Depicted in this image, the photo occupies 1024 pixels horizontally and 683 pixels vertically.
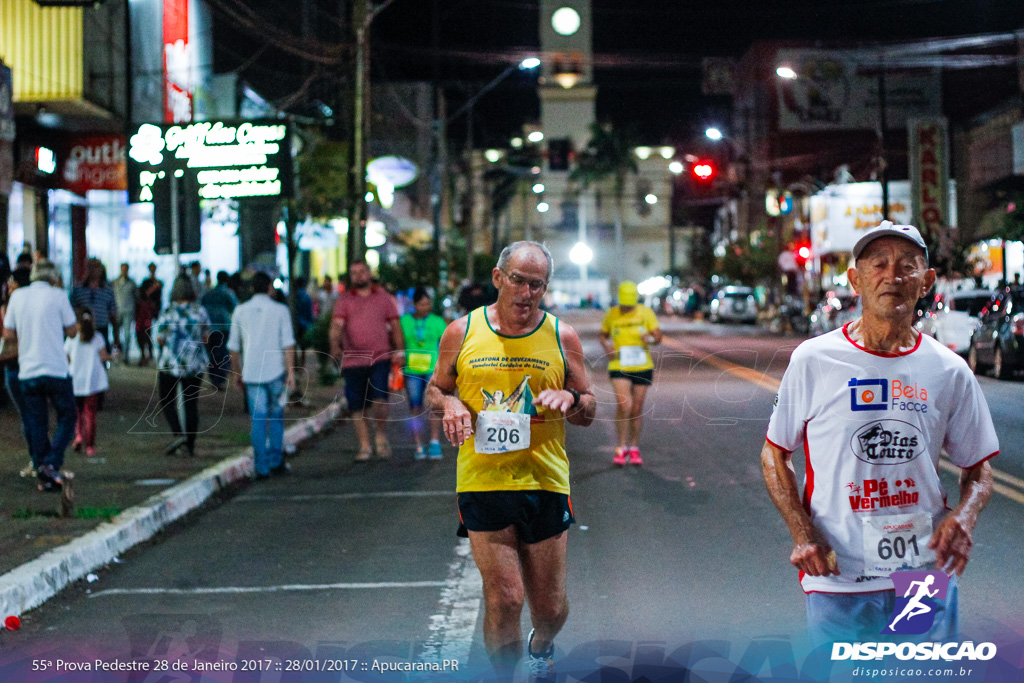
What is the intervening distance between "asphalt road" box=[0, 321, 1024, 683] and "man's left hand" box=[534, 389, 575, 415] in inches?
54.8

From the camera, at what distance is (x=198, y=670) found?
560cm

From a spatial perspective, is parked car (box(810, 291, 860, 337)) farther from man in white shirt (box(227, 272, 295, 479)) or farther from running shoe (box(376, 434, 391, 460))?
man in white shirt (box(227, 272, 295, 479))

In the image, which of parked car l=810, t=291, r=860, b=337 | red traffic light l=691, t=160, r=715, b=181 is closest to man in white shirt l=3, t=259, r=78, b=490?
red traffic light l=691, t=160, r=715, b=181

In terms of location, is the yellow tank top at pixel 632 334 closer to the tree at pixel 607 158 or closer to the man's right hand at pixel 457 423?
the man's right hand at pixel 457 423

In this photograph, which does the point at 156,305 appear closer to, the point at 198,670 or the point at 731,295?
the point at 198,670

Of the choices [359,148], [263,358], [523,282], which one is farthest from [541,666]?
[359,148]

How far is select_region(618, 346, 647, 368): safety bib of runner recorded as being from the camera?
41.0 feet

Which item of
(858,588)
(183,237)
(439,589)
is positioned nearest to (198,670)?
(439,589)

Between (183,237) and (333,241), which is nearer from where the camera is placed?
(183,237)

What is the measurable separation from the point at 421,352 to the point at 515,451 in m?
8.86

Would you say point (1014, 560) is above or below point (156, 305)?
below

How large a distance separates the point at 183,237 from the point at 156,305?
810cm

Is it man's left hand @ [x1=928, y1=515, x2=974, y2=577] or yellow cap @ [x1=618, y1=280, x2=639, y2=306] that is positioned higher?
yellow cap @ [x1=618, y1=280, x2=639, y2=306]

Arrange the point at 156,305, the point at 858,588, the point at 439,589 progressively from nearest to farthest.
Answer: the point at 858,588 → the point at 439,589 → the point at 156,305
